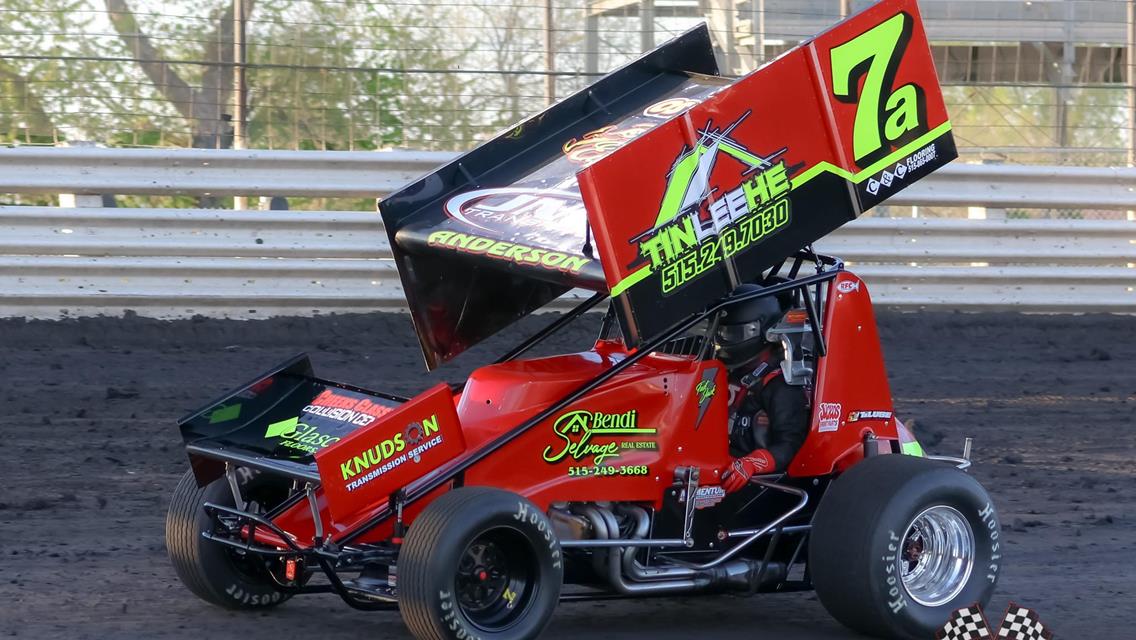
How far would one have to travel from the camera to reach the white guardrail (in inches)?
409

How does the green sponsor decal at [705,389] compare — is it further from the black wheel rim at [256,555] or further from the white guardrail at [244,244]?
the white guardrail at [244,244]

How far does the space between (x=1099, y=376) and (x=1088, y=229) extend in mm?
1748

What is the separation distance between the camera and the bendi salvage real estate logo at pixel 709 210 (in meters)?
5.14

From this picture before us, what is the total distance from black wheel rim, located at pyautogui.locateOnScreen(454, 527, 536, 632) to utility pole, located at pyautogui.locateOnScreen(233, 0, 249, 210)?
21.1 ft

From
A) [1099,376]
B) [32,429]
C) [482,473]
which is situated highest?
[482,473]

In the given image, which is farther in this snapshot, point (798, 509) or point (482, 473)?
point (798, 509)

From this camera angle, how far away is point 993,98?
11.8 meters

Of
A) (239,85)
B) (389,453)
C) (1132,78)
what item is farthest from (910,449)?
(1132,78)

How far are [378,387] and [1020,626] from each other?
17.7 ft

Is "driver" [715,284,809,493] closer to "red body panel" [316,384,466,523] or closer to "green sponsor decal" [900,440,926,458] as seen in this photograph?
"green sponsor decal" [900,440,926,458]

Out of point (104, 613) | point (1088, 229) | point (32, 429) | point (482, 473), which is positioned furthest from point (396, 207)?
point (1088, 229)

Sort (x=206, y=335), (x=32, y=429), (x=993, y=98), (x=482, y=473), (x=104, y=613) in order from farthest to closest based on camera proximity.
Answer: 1. (x=993, y=98)
2. (x=206, y=335)
3. (x=32, y=429)
4. (x=104, y=613)
5. (x=482, y=473)

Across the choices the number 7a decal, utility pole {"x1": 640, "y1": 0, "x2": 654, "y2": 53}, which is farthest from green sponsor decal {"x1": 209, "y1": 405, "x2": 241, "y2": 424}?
utility pole {"x1": 640, "y1": 0, "x2": 654, "y2": 53}

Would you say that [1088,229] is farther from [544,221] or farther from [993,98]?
[544,221]
